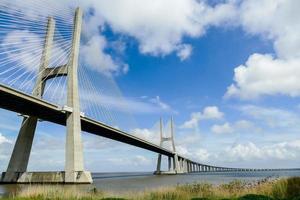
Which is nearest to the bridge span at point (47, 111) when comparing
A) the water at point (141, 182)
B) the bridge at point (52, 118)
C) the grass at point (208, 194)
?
the bridge at point (52, 118)

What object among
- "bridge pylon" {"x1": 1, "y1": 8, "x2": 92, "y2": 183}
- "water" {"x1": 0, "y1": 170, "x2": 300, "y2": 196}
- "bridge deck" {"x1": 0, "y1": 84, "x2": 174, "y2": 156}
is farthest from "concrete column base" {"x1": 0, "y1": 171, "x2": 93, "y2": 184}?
"bridge deck" {"x1": 0, "y1": 84, "x2": 174, "y2": 156}

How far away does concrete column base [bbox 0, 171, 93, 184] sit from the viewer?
36.2 m

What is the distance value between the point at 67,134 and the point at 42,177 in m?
5.19

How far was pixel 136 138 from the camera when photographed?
55.6m

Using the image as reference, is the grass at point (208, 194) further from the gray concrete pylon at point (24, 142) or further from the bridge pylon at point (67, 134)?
the gray concrete pylon at point (24, 142)

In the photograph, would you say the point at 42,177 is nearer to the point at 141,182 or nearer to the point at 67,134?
the point at 67,134

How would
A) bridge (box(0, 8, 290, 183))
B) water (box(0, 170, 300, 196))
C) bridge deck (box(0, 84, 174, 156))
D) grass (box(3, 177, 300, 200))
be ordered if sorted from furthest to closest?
bridge (box(0, 8, 290, 183)) → bridge deck (box(0, 84, 174, 156)) → water (box(0, 170, 300, 196)) → grass (box(3, 177, 300, 200))

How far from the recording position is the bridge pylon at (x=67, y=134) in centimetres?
3672

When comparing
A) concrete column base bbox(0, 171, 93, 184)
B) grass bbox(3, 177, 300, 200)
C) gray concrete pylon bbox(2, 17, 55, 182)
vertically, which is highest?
gray concrete pylon bbox(2, 17, 55, 182)

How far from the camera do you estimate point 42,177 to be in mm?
37656

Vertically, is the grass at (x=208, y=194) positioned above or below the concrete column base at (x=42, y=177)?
below

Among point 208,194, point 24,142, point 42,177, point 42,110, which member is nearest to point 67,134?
point 42,110

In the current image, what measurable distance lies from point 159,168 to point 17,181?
206 ft

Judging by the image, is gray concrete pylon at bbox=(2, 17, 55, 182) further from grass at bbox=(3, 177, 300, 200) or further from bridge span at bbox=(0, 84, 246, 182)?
grass at bbox=(3, 177, 300, 200)
